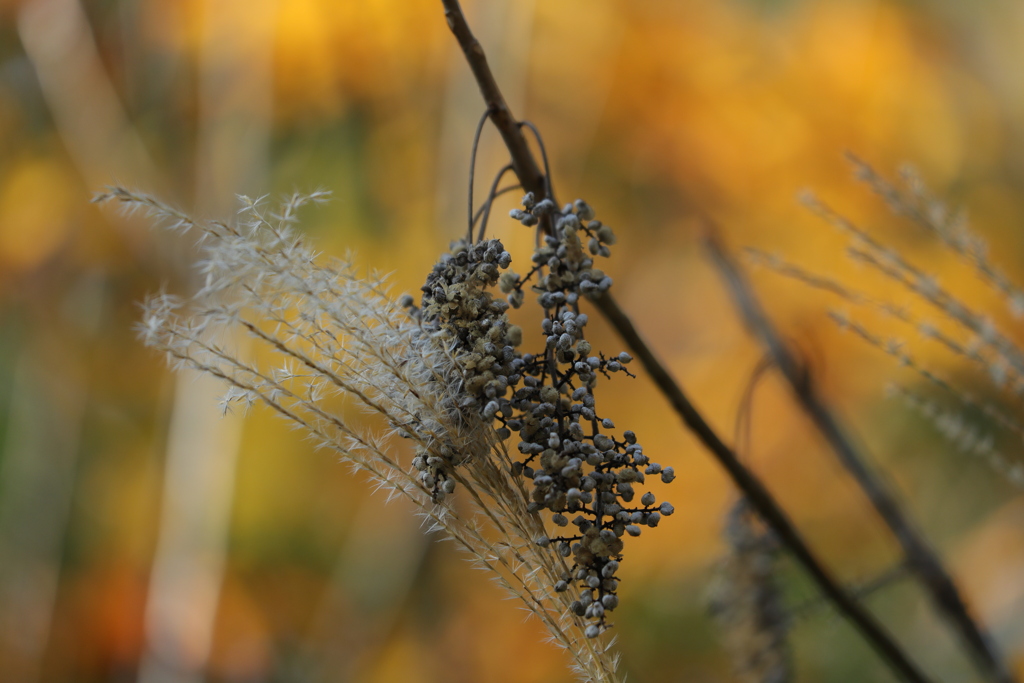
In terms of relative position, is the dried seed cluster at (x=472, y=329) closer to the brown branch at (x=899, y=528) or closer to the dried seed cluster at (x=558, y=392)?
the dried seed cluster at (x=558, y=392)

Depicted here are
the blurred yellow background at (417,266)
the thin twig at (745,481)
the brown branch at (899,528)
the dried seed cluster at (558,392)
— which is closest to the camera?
the dried seed cluster at (558,392)

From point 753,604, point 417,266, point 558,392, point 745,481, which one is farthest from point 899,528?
point 417,266

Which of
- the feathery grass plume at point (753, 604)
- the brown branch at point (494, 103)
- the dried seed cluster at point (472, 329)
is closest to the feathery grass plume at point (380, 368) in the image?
the dried seed cluster at point (472, 329)

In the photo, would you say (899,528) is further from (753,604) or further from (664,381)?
(664,381)

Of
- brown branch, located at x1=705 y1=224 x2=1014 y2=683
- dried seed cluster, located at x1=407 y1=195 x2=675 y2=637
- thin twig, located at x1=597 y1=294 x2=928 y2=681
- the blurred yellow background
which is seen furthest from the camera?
the blurred yellow background

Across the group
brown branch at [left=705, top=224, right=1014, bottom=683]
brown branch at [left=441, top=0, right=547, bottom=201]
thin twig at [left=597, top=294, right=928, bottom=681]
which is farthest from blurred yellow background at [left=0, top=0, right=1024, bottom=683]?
brown branch at [left=441, top=0, right=547, bottom=201]

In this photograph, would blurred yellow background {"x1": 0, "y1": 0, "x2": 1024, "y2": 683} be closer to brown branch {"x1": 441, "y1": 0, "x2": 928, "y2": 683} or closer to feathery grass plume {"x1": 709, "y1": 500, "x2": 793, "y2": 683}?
feathery grass plume {"x1": 709, "y1": 500, "x2": 793, "y2": 683}
